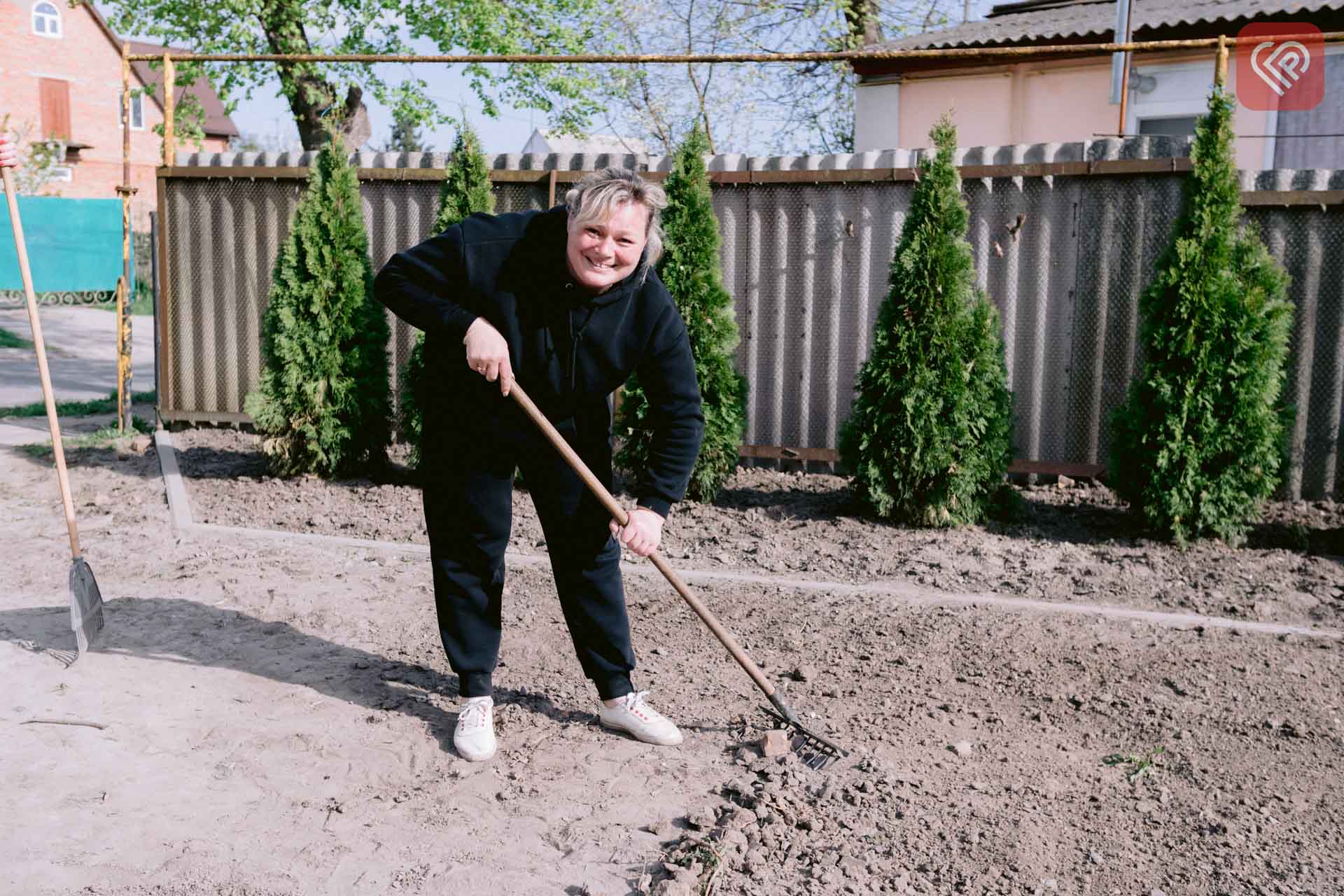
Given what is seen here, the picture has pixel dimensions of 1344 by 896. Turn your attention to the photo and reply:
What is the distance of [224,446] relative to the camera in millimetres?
8703

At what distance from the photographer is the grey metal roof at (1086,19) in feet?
37.4

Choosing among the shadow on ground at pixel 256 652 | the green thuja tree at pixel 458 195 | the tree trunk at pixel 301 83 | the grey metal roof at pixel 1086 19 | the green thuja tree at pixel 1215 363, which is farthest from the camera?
the tree trunk at pixel 301 83

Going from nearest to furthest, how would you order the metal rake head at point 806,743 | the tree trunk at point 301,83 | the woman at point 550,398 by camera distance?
1. the woman at point 550,398
2. the metal rake head at point 806,743
3. the tree trunk at point 301,83

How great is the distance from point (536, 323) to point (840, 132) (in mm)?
18319

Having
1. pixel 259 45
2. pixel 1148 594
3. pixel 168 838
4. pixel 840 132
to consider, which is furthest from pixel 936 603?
pixel 259 45

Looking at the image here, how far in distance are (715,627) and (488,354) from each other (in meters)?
1.17

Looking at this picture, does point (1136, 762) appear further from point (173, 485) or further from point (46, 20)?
point (46, 20)

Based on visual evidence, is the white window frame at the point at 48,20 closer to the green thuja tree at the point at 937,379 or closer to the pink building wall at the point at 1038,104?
the pink building wall at the point at 1038,104

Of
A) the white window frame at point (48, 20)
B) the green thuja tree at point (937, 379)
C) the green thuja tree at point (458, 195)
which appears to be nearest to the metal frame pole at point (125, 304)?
the green thuja tree at point (458, 195)

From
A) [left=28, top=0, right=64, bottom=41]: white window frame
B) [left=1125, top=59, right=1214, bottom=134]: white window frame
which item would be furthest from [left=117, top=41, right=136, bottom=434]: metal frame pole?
[left=28, top=0, right=64, bottom=41]: white window frame

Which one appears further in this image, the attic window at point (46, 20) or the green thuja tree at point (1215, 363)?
the attic window at point (46, 20)

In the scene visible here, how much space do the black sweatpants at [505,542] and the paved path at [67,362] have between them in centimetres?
633

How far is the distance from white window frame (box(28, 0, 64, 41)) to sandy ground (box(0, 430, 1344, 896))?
40.6m

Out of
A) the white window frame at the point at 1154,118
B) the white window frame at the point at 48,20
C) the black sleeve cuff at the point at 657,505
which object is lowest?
the black sleeve cuff at the point at 657,505
